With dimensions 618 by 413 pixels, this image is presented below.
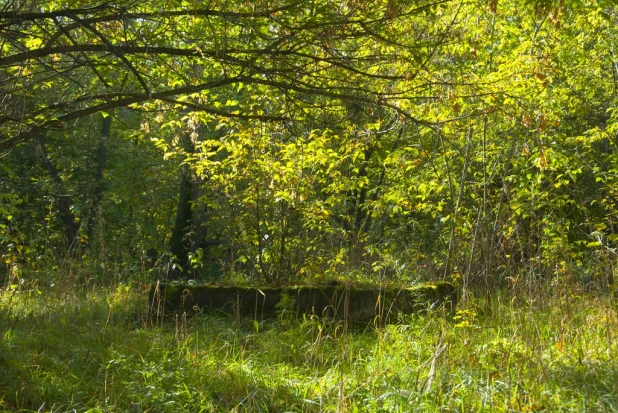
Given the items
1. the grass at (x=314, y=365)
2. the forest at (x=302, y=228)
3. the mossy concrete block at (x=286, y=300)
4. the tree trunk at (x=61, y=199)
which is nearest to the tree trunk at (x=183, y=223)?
the tree trunk at (x=61, y=199)

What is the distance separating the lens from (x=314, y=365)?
5297 millimetres

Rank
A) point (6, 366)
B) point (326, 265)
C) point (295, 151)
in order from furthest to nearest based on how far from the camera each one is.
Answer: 1. point (326, 265)
2. point (295, 151)
3. point (6, 366)

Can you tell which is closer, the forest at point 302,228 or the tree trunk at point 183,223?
the forest at point 302,228

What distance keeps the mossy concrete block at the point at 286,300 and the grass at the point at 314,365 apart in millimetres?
387

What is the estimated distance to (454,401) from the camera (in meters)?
4.14

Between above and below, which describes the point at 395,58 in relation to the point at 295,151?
above

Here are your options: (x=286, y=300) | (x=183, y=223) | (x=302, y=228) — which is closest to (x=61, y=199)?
(x=183, y=223)

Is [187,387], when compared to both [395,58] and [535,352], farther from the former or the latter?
[395,58]

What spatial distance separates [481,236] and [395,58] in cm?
372

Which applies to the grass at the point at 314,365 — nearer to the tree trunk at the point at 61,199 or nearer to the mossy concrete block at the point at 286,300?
the mossy concrete block at the point at 286,300

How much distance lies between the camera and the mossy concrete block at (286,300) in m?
7.01

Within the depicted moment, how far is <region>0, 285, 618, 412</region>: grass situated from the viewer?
4.24m

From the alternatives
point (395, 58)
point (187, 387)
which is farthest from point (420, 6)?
point (187, 387)

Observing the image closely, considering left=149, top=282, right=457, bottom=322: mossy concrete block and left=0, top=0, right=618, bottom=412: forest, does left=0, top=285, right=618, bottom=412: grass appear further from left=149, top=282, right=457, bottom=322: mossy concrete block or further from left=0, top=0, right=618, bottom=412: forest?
left=149, top=282, right=457, bottom=322: mossy concrete block
